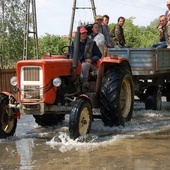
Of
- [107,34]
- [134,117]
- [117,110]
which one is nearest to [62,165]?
[117,110]

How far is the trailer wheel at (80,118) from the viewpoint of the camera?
6250 millimetres

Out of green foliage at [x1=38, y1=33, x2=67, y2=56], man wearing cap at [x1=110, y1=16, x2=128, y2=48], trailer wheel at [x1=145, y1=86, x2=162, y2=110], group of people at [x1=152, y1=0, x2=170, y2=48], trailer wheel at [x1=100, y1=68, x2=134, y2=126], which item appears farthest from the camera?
green foliage at [x1=38, y1=33, x2=67, y2=56]

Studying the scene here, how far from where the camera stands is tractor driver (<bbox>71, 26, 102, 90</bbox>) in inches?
286

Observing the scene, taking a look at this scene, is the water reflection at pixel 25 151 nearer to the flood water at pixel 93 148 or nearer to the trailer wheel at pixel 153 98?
the flood water at pixel 93 148

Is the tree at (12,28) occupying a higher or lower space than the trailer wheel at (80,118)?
higher

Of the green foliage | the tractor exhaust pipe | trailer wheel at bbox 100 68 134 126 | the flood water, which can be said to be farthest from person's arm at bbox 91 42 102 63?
the green foliage

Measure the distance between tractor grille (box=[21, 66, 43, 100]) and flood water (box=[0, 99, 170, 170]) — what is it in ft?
2.33

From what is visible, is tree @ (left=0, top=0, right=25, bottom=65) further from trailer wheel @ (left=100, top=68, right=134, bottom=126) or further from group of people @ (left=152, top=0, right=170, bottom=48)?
trailer wheel @ (left=100, top=68, right=134, bottom=126)

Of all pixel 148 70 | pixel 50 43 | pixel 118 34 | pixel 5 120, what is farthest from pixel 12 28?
pixel 5 120

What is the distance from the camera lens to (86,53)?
24.4 feet

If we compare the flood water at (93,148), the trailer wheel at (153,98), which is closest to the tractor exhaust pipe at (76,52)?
the flood water at (93,148)

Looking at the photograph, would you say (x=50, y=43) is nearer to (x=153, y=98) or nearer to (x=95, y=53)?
(x=153, y=98)

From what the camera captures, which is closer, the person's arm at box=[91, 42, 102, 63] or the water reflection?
the water reflection

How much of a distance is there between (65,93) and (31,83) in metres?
0.64
